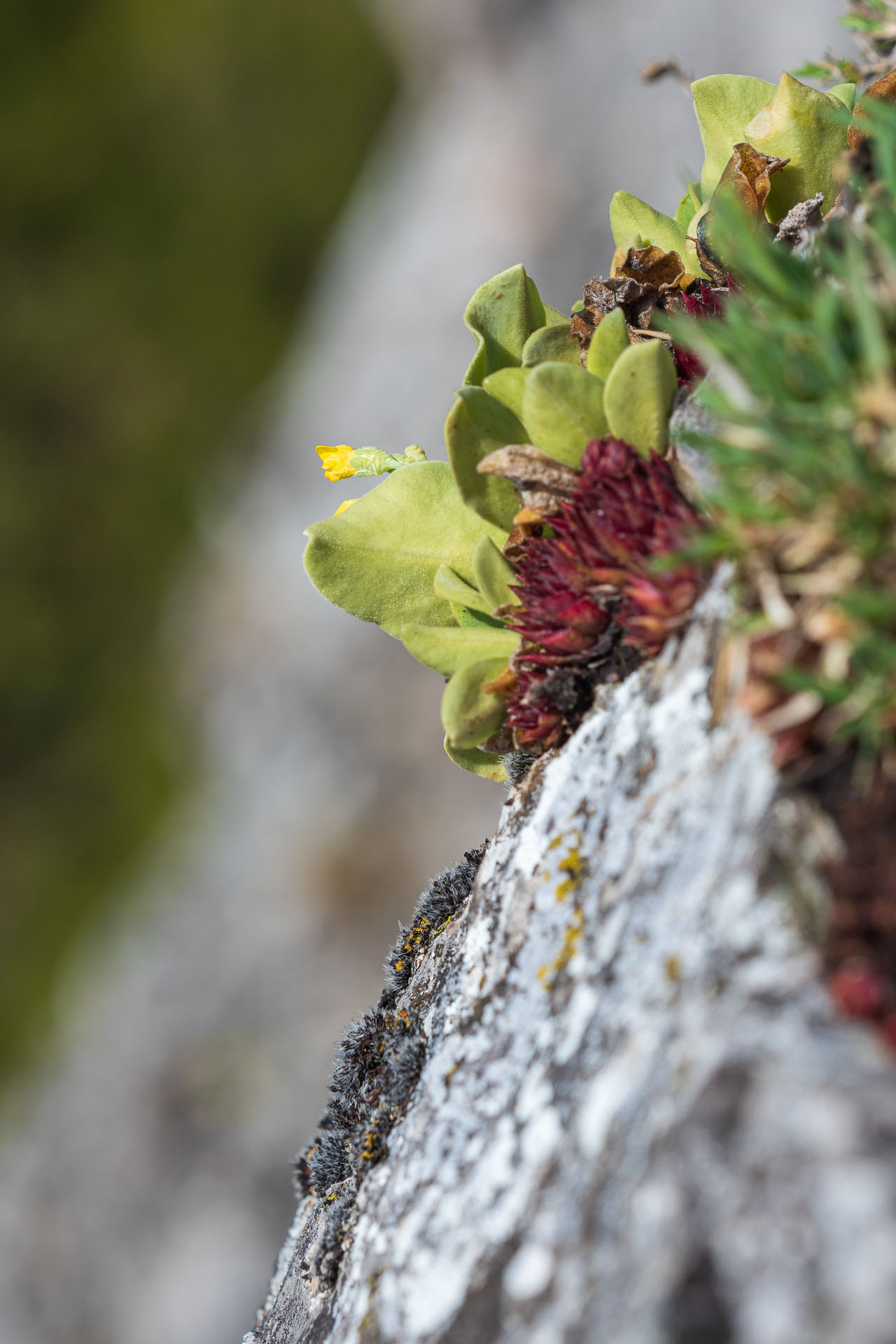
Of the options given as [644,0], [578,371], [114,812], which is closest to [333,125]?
[644,0]

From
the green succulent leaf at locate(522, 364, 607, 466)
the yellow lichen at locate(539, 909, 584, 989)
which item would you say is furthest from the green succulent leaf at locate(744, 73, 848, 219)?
the yellow lichen at locate(539, 909, 584, 989)

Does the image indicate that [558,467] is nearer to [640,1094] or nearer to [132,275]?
[640,1094]

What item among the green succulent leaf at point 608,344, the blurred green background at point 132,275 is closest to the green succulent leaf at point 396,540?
the green succulent leaf at point 608,344

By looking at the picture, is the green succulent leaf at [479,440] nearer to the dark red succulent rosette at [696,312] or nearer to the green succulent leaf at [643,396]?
the green succulent leaf at [643,396]

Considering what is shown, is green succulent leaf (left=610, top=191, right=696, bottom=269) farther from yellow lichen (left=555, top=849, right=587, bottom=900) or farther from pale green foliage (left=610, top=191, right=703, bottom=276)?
yellow lichen (left=555, top=849, right=587, bottom=900)

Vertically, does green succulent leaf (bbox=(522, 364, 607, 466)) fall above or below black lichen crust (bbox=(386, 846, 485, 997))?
above

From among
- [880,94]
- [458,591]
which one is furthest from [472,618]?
[880,94]

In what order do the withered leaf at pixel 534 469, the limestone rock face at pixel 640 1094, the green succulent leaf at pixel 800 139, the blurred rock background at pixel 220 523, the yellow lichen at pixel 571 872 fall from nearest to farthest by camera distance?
the limestone rock face at pixel 640 1094 < the yellow lichen at pixel 571 872 < the withered leaf at pixel 534 469 < the green succulent leaf at pixel 800 139 < the blurred rock background at pixel 220 523
